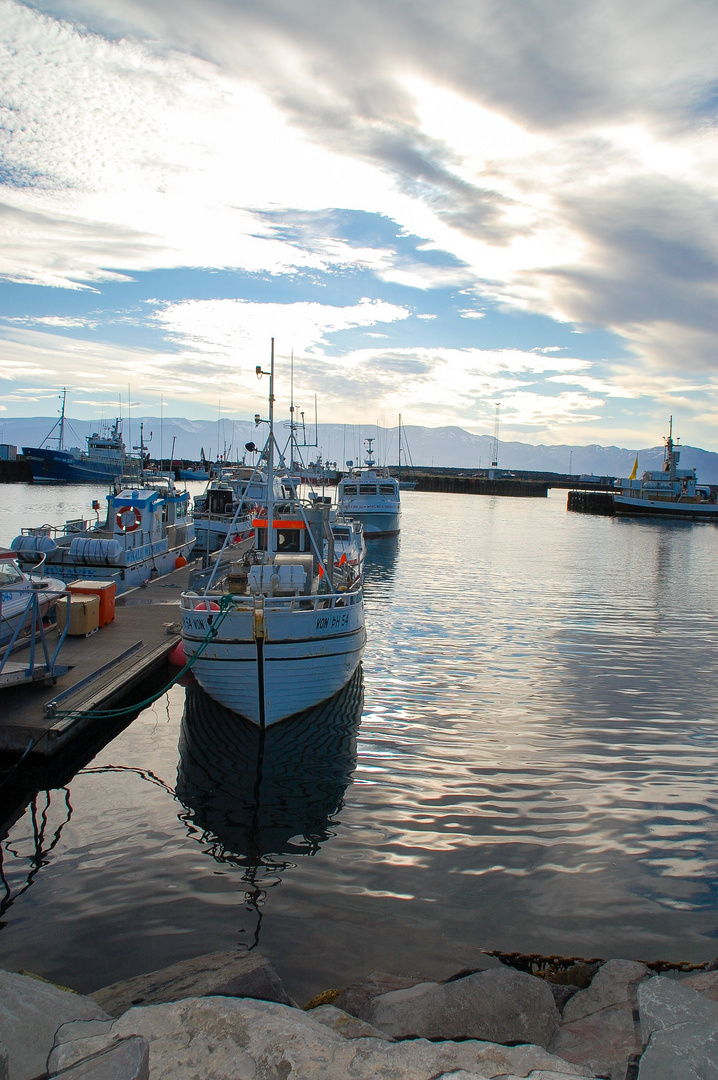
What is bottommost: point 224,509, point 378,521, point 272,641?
point 272,641

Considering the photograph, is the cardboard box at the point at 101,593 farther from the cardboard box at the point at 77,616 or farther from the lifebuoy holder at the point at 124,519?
the lifebuoy holder at the point at 124,519

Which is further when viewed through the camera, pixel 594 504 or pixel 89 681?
pixel 594 504

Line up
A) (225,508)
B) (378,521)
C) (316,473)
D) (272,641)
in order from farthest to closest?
(316,473) → (378,521) → (225,508) → (272,641)

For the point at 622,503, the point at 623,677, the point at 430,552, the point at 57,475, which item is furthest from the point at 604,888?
the point at 57,475

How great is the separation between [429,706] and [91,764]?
7.73 m

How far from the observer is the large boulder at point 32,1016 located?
477 centimetres

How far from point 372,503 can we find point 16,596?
46.0 m

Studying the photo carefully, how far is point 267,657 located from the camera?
43.8ft

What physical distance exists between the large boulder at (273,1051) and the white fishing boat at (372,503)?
5288cm

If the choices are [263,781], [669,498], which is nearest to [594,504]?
[669,498]

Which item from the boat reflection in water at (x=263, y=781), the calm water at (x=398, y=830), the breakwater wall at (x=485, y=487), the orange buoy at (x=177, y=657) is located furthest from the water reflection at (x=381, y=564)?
the breakwater wall at (x=485, y=487)

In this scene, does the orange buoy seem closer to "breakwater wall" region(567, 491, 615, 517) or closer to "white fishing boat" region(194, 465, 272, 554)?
"white fishing boat" region(194, 465, 272, 554)

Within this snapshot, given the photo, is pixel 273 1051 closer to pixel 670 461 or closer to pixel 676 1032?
pixel 676 1032

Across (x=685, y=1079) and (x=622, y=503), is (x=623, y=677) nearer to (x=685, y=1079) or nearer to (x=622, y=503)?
(x=685, y=1079)
